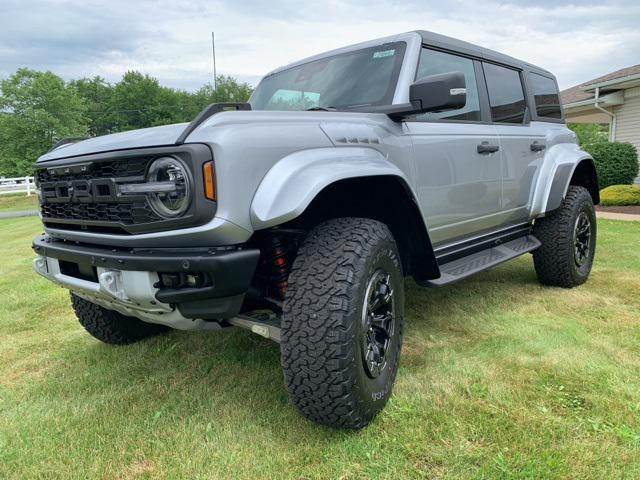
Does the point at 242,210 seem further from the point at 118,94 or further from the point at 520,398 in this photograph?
the point at 118,94

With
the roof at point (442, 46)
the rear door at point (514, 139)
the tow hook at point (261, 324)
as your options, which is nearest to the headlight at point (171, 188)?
the tow hook at point (261, 324)

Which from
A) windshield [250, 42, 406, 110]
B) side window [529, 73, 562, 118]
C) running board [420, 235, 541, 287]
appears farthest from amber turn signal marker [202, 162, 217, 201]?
side window [529, 73, 562, 118]

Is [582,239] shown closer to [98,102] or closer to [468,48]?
[468,48]

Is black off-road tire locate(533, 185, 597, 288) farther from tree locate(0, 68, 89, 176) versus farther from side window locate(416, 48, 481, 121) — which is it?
tree locate(0, 68, 89, 176)

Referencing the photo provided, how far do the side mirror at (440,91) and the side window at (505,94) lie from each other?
4.64 feet

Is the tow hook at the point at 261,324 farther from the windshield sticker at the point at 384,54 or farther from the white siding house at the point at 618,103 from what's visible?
the white siding house at the point at 618,103

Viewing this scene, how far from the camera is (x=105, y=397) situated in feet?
8.46

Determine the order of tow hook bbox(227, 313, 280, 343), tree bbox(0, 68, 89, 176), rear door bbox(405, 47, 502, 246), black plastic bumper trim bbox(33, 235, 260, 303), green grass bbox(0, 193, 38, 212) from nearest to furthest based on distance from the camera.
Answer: black plastic bumper trim bbox(33, 235, 260, 303), tow hook bbox(227, 313, 280, 343), rear door bbox(405, 47, 502, 246), green grass bbox(0, 193, 38, 212), tree bbox(0, 68, 89, 176)

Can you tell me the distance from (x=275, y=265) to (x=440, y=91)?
1109 mm

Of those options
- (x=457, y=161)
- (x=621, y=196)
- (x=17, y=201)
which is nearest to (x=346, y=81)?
(x=457, y=161)

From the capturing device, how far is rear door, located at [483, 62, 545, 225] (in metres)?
3.69

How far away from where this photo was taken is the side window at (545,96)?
4430 mm

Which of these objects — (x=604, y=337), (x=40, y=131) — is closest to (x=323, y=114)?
(x=604, y=337)

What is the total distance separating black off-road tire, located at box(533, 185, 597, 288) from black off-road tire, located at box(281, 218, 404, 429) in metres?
2.54
